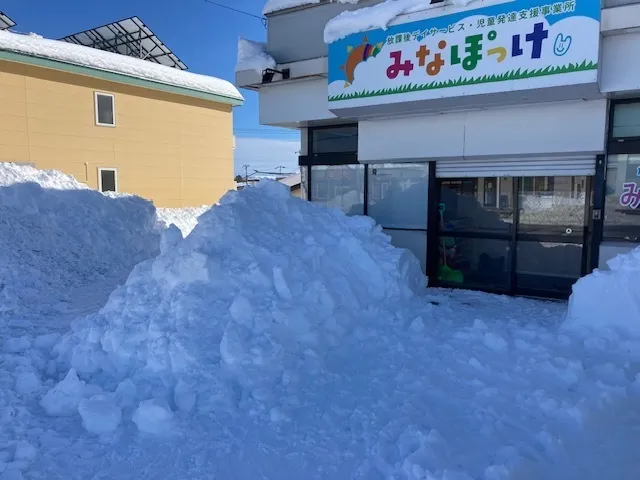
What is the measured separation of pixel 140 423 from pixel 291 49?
7111mm

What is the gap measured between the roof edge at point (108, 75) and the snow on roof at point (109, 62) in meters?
0.08

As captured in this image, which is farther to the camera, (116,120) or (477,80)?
(116,120)

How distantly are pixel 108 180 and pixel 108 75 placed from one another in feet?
10.9

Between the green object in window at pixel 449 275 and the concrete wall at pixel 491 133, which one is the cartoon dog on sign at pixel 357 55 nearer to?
the concrete wall at pixel 491 133

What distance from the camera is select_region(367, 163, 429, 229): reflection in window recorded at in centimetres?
812

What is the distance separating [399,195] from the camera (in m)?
8.38

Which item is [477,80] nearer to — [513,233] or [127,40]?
[513,233]

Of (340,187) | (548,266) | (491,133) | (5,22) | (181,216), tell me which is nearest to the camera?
(491,133)

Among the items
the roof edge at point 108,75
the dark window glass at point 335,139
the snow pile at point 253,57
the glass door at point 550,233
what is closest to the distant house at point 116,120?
the roof edge at point 108,75

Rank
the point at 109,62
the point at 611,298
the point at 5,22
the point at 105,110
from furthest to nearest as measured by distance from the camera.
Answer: the point at 5,22 < the point at 105,110 < the point at 109,62 < the point at 611,298

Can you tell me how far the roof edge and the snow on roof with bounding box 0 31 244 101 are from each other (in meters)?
0.08

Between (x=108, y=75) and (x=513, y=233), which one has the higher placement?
(x=108, y=75)

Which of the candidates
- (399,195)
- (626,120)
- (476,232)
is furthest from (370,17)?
(626,120)

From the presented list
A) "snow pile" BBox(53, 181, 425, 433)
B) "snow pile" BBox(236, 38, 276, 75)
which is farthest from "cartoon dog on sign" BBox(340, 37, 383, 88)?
"snow pile" BBox(53, 181, 425, 433)
